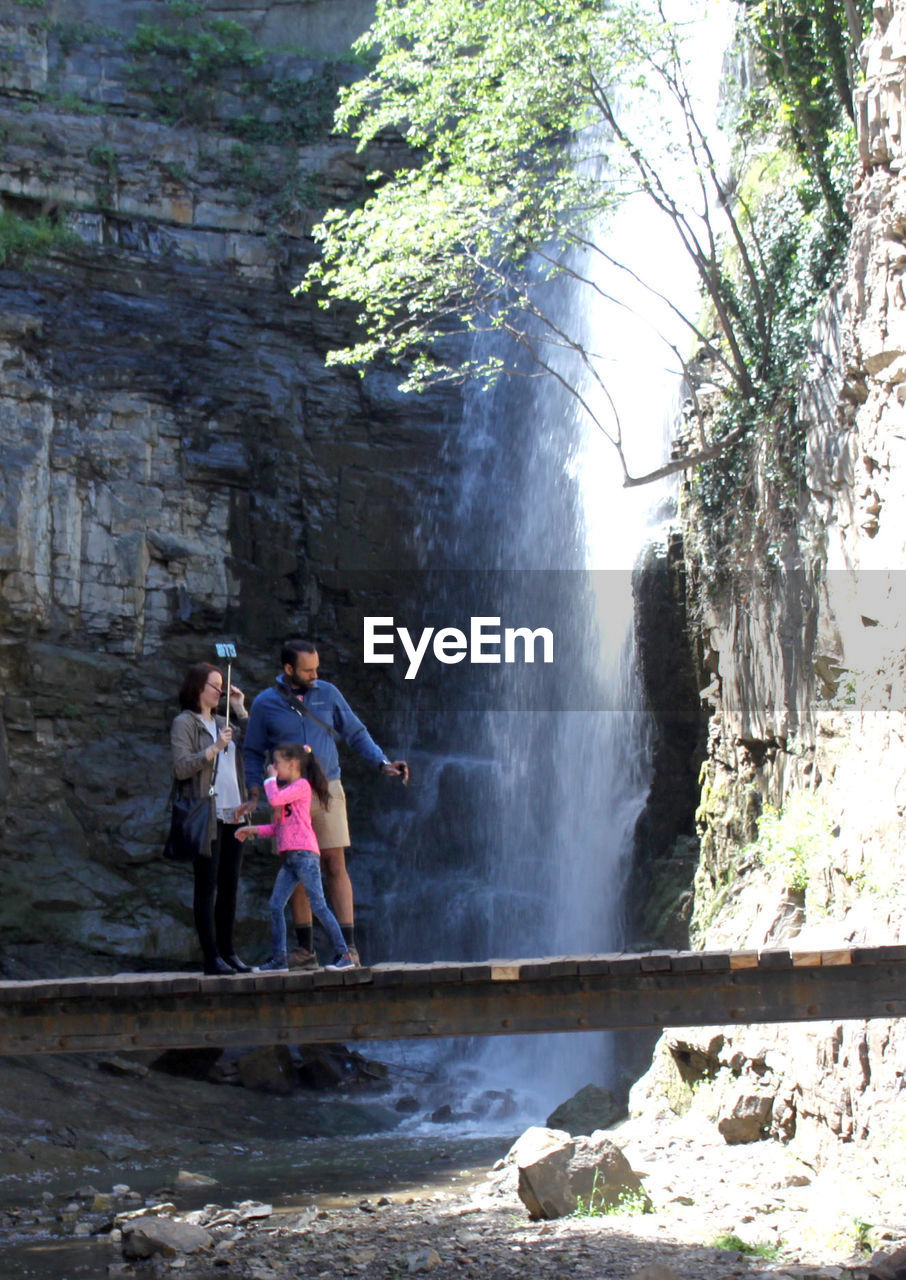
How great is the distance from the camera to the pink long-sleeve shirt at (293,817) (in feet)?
23.0

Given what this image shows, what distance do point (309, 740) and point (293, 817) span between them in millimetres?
425

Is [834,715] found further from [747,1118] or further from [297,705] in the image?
[297,705]

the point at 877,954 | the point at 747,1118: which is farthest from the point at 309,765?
the point at 747,1118

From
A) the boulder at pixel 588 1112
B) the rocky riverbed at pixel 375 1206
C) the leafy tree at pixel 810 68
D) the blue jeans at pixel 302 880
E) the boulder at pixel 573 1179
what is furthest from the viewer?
the boulder at pixel 588 1112

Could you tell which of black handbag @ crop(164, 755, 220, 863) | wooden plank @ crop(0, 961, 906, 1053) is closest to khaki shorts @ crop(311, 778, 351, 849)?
black handbag @ crop(164, 755, 220, 863)

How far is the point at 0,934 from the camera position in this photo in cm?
1756

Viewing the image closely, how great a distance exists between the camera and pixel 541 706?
838 inches

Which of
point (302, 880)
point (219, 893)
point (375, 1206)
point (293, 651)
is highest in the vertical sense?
point (293, 651)

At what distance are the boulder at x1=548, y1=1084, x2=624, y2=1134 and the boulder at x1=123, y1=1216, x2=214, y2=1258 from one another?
5588 mm

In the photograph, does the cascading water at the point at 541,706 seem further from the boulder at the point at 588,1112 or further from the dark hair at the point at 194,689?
the dark hair at the point at 194,689

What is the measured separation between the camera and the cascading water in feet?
60.8

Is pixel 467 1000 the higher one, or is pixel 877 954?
pixel 877 954

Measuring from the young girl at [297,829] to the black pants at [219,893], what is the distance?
26cm

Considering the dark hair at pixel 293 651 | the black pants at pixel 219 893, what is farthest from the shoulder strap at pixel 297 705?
the black pants at pixel 219 893
